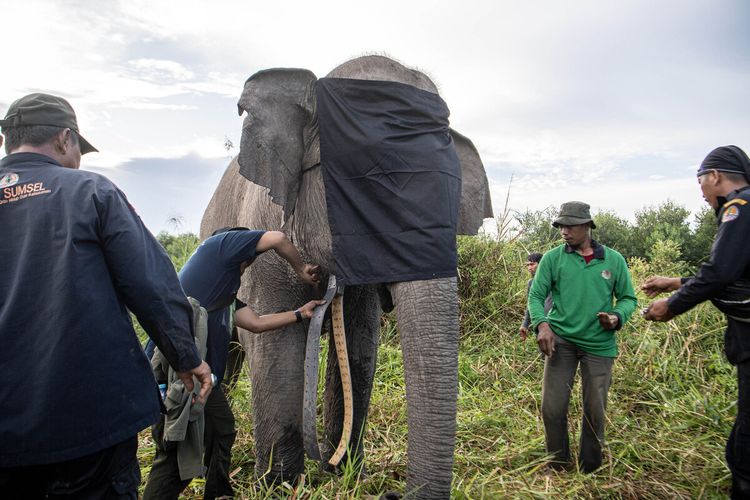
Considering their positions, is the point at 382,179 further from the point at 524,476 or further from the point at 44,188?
the point at 524,476

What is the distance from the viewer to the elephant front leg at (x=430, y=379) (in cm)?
261

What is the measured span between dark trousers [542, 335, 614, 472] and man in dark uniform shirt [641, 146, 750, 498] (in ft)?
3.93

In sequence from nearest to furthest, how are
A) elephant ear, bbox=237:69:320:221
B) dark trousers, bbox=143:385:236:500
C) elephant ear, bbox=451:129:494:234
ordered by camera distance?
dark trousers, bbox=143:385:236:500 → elephant ear, bbox=237:69:320:221 → elephant ear, bbox=451:129:494:234

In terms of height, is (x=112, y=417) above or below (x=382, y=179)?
below

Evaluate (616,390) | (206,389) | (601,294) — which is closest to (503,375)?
(616,390)

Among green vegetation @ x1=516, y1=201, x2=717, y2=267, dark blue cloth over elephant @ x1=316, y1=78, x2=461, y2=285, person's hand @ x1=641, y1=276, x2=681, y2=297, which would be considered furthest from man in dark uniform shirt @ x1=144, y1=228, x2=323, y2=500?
green vegetation @ x1=516, y1=201, x2=717, y2=267

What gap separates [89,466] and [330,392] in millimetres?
2071

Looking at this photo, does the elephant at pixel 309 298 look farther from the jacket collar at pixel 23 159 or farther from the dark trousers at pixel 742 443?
the dark trousers at pixel 742 443

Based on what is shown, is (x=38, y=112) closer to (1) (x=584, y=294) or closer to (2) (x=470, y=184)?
(2) (x=470, y=184)

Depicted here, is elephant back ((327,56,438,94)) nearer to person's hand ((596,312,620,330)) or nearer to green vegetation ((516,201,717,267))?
person's hand ((596,312,620,330))

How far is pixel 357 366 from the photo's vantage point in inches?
155

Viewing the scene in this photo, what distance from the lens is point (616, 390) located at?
20.8 feet

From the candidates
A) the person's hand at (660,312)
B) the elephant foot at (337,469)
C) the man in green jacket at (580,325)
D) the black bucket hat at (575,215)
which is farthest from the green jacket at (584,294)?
the elephant foot at (337,469)

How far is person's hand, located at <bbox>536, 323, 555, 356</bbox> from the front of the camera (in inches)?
178
